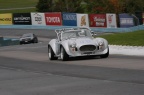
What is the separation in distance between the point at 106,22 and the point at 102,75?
137 ft

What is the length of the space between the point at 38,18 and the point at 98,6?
9.76 m

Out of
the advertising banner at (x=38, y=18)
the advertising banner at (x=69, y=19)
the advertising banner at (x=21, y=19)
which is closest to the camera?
the advertising banner at (x=69, y=19)

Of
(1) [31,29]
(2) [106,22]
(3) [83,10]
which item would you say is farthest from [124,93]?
(3) [83,10]

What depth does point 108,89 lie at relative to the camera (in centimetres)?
1008

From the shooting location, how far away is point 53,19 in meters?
65.2

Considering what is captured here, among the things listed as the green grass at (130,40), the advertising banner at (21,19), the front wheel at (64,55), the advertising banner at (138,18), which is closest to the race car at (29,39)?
the advertising banner at (138,18)

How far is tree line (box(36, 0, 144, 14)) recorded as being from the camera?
60969 mm

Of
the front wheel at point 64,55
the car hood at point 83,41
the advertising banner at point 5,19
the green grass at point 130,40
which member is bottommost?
the advertising banner at point 5,19

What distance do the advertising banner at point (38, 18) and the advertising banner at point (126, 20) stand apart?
52.2 feet

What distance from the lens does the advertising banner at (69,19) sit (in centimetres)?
5932

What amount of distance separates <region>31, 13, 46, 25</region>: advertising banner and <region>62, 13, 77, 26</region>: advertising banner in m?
4.73

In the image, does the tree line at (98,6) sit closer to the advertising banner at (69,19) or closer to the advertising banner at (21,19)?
the advertising banner at (69,19)

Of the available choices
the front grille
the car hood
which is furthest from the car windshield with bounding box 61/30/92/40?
the front grille

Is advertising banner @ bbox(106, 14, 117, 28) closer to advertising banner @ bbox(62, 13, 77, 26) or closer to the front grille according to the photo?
advertising banner @ bbox(62, 13, 77, 26)
